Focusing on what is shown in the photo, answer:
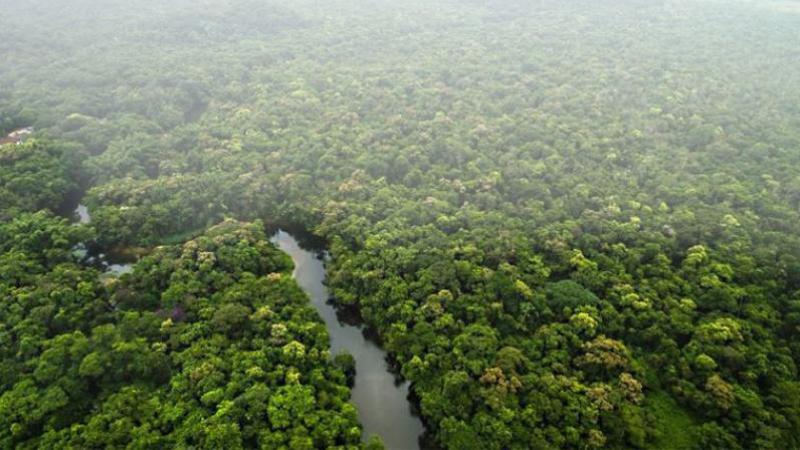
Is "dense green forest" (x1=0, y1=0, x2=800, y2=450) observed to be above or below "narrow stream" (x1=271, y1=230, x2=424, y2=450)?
above

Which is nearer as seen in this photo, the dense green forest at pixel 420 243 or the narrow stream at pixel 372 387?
the dense green forest at pixel 420 243

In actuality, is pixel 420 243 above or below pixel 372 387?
above

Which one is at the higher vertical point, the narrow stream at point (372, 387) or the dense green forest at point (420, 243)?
the dense green forest at point (420, 243)

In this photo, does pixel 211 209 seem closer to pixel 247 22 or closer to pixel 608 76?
pixel 608 76

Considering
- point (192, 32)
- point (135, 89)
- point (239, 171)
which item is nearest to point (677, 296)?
point (239, 171)

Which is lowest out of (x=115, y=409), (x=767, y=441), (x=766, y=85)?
(x=115, y=409)
